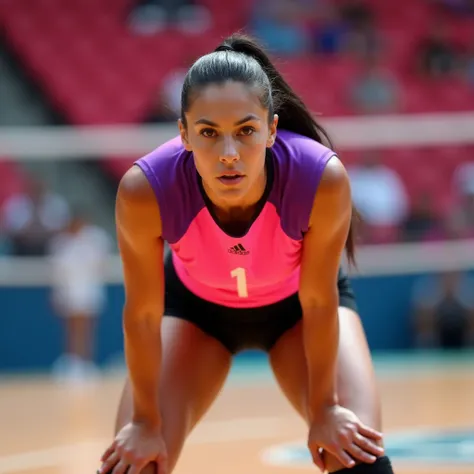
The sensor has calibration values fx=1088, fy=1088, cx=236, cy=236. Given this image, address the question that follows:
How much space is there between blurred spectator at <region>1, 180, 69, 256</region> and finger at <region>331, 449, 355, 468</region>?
22.3 ft

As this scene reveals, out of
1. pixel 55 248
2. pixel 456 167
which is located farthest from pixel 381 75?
pixel 55 248

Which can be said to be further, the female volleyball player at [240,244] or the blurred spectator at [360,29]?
the blurred spectator at [360,29]

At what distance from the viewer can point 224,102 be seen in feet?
10.2

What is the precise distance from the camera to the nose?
309 centimetres

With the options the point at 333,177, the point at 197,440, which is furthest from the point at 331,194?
the point at 197,440

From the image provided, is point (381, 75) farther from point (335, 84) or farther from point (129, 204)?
point (129, 204)

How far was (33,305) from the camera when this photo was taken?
32.4ft

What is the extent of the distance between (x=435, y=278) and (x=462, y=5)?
438 centimetres

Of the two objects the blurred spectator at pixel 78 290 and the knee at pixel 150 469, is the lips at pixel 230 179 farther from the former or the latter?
the blurred spectator at pixel 78 290

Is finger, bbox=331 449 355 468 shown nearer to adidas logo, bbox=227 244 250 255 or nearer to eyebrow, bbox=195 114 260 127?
adidas logo, bbox=227 244 250 255

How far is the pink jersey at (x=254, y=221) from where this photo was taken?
3389 mm

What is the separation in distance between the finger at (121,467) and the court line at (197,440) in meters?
2.23

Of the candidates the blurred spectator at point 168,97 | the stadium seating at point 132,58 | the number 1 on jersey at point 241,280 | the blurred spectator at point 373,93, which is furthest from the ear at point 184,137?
the blurred spectator at point 373,93

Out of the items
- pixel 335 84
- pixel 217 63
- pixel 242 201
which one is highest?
pixel 335 84
